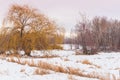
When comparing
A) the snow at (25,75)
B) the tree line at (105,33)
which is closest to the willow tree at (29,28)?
the snow at (25,75)

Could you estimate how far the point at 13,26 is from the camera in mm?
27688

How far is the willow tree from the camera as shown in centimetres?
2703

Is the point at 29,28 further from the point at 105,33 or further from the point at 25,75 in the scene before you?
the point at 105,33

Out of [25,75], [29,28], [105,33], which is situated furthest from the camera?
[105,33]

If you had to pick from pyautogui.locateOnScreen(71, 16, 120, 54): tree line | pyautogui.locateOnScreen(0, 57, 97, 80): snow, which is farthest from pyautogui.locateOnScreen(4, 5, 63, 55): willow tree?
pyautogui.locateOnScreen(71, 16, 120, 54): tree line

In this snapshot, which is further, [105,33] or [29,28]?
[105,33]

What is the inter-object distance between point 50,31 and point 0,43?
16.1 feet

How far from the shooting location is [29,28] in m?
27.8

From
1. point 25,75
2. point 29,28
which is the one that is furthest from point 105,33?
point 25,75

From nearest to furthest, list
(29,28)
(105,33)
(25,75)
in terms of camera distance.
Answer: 1. (25,75)
2. (29,28)
3. (105,33)

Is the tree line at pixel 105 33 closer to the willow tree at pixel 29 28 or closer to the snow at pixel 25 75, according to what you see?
the willow tree at pixel 29 28

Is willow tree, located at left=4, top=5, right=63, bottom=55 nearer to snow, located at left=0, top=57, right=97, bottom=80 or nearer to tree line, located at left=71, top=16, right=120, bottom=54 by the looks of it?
snow, located at left=0, top=57, right=97, bottom=80

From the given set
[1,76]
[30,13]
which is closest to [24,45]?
[30,13]

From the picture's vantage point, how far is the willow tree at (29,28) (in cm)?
2703
